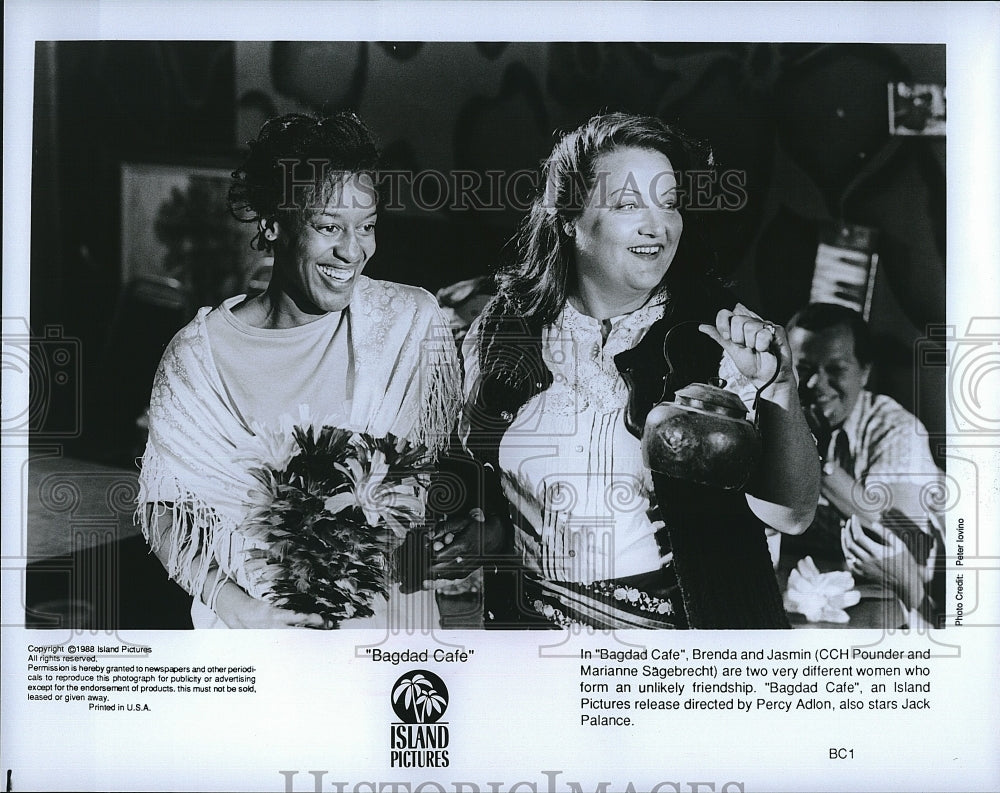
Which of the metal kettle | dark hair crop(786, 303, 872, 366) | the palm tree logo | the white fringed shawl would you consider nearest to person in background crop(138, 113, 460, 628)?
the white fringed shawl

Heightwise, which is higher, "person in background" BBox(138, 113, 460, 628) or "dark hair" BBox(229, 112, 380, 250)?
"dark hair" BBox(229, 112, 380, 250)

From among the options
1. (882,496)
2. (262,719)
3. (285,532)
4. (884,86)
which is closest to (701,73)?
(884,86)

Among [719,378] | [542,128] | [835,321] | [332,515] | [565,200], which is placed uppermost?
[542,128]

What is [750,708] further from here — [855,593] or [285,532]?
[285,532]

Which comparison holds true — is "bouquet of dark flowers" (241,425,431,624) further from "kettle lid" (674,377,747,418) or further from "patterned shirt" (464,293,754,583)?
"kettle lid" (674,377,747,418)

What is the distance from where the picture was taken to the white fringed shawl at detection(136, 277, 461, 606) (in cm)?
174

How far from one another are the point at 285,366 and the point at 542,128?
0.80 meters

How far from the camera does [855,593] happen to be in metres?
1.74

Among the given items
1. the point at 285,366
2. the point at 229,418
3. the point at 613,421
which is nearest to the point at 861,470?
the point at 613,421

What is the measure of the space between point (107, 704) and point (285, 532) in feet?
1.88

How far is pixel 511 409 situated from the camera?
1.74 metres

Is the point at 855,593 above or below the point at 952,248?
below

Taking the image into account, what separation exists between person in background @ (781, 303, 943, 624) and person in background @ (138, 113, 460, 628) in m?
0.83

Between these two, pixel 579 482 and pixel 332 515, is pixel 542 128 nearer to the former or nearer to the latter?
pixel 579 482
